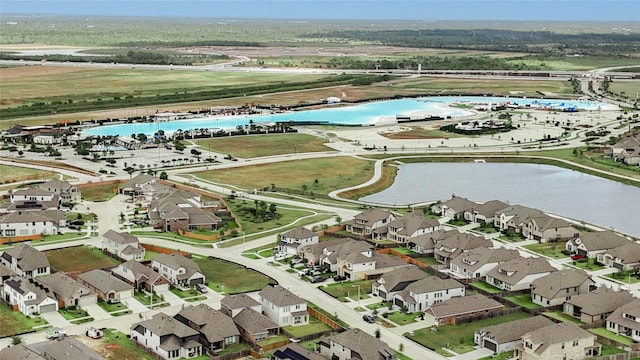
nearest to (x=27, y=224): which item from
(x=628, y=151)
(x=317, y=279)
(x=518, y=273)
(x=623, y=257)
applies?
(x=317, y=279)

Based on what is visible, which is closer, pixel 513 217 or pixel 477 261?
pixel 477 261

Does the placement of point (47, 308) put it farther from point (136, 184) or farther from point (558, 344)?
point (136, 184)

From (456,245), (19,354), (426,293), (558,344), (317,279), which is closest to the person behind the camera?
(19,354)

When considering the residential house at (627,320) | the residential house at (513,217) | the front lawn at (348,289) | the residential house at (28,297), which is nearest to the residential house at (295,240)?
the front lawn at (348,289)

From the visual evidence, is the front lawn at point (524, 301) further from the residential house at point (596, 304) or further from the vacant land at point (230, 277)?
the vacant land at point (230, 277)

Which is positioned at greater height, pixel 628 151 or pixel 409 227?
pixel 409 227

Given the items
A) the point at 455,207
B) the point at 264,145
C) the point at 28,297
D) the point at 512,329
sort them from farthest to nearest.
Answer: the point at 264,145 < the point at 455,207 < the point at 28,297 < the point at 512,329
